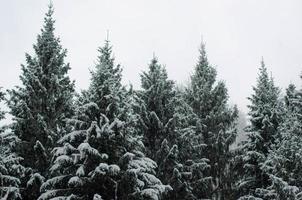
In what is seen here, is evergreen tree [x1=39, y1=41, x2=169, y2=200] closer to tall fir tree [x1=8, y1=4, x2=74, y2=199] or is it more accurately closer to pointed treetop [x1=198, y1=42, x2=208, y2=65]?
tall fir tree [x1=8, y1=4, x2=74, y2=199]

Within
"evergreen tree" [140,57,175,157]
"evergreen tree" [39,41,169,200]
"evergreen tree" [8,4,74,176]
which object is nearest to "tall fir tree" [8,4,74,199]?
"evergreen tree" [8,4,74,176]

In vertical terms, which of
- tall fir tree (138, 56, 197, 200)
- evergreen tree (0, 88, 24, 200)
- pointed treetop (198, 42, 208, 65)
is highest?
pointed treetop (198, 42, 208, 65)

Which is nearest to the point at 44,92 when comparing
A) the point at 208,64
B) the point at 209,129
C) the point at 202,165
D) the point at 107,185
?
the point at 107,185

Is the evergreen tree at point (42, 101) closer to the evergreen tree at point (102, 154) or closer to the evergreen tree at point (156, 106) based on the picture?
the evergreen tree at point (102, 154)

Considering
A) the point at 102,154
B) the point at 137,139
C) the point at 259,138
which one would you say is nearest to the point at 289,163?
the point at 259,138

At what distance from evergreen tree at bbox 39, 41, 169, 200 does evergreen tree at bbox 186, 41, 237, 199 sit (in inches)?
356

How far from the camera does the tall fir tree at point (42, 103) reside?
22531 millimetres

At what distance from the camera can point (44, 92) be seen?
78.8 feet

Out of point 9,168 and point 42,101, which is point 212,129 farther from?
point 9,168

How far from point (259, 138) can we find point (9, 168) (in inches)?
651

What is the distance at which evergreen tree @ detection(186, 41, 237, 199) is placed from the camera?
29.8 metres

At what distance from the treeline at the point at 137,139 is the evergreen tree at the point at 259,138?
7cm

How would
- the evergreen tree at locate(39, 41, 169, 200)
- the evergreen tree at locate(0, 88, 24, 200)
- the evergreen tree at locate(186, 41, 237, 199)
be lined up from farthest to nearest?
the evergreen tree at locate(186, 41, 237, 199) < the evergreen tree at locate(0, 88, 24, 200) < the evergreen tree at locate(39, 41, 169, 200)

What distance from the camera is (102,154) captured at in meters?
18.8
